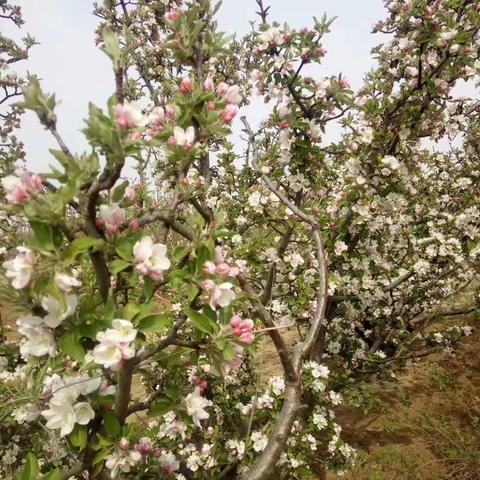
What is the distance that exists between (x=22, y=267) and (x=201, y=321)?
21.3 inches

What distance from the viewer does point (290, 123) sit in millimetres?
3951

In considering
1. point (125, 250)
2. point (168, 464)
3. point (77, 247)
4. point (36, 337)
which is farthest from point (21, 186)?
point (168, 464)

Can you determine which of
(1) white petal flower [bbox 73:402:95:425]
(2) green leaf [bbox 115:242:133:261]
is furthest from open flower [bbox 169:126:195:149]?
(1) white petal flower [bbox 73:402:95:425]

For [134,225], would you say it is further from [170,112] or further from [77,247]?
[170,112]

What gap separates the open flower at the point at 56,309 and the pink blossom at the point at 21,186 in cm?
28

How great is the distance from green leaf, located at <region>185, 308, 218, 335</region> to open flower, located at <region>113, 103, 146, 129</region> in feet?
1.92

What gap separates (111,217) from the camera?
1232 mm

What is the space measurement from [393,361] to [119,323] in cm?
547

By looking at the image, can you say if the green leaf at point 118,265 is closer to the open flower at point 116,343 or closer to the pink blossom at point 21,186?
the open flower at point 116,343

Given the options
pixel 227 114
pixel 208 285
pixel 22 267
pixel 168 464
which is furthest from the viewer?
pixel 168 464

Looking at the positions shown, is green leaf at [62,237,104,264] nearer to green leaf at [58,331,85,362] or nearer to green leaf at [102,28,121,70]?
green leaf at [58,331,85,362]

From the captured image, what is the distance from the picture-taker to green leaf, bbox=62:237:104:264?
110 cm

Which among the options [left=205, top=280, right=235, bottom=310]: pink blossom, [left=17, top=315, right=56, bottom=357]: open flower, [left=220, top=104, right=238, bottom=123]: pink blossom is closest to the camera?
[left=17, top=315, right=56, bottom=357]: open flower

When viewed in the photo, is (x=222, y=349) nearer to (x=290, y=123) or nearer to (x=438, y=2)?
(x=290, y=123)
